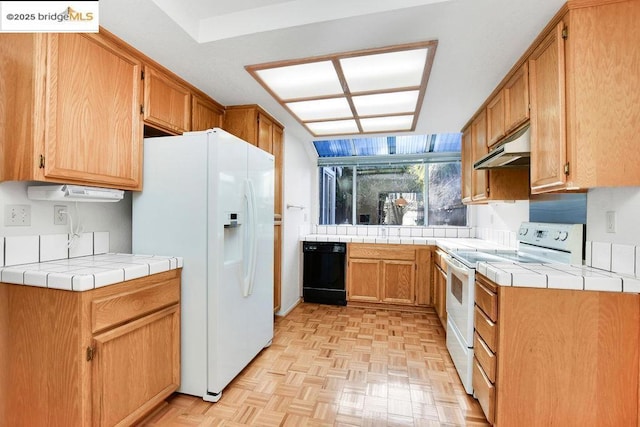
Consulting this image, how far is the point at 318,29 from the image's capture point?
1.64 m

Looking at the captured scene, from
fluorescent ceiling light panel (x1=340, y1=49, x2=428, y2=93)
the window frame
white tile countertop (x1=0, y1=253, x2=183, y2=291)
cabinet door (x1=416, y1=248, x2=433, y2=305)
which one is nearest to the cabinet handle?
white tile countertop (x1=0, y1=253, x2=183, y2=291)

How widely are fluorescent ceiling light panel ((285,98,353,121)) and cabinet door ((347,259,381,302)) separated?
1849 millimetres

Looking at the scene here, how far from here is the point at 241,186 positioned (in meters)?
2.10

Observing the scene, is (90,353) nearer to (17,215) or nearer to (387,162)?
(17,215)

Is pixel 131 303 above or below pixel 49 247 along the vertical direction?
below

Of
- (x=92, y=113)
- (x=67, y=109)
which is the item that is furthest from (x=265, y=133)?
(x=67, y=109)

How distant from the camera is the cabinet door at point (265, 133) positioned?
2.90m

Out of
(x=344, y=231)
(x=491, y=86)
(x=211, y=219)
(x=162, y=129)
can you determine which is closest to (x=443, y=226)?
(x=344, y=231)

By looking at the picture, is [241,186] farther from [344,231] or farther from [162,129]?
[344,231]

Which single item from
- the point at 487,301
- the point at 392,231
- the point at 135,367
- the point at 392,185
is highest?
the point at 392,185

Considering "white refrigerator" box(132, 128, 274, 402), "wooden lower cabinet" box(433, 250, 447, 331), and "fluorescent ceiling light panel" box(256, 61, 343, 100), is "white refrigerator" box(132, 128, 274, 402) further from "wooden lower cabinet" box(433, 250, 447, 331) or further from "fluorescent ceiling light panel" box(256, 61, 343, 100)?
"wooden lower cabinet" box(433, 250, 447, 331)

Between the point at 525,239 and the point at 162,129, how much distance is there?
3005 mm

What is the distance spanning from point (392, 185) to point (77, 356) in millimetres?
3953

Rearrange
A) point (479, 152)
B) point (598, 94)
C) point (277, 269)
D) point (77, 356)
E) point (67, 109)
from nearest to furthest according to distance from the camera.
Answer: point (77, 356) → point (598, 94) → point (67, 109) → point (479, 152) → point (277, 269)
